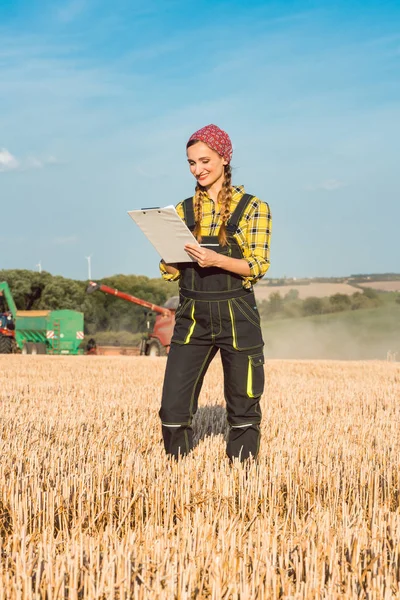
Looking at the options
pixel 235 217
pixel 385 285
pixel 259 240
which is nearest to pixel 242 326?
pixel 259 240

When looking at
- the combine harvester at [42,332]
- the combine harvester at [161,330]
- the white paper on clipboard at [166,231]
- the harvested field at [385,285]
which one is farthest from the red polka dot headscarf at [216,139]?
the harvested field at [385,285]

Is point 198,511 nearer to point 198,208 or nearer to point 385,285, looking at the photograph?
point 198,208

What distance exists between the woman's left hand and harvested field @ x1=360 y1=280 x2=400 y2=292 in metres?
47.4

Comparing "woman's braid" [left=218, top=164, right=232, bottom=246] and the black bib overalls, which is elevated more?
"woman's braid" [left=218, top=164, right=232, bottom=246]

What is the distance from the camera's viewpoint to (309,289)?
53.0 m

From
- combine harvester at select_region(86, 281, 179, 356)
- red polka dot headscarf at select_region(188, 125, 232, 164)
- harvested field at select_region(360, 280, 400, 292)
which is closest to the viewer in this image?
red polka dot headscarf at select_region(188, 125, 232, 164)

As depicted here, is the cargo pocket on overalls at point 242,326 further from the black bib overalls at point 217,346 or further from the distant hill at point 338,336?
the distant hill at point 338,336

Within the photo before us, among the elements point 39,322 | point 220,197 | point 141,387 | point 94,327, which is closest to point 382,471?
point 220,197

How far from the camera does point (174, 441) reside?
17.1 feet

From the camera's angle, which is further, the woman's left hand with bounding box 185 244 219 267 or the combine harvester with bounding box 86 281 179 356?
the combine harvester with bounding box 86 281 179 356

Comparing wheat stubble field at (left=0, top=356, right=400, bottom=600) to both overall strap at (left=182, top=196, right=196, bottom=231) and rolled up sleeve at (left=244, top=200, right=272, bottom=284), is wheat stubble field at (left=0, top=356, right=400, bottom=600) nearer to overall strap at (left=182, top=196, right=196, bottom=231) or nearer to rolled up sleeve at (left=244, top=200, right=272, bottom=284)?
rolled up sleeve at (left=244, top=200, right=272, bottom=284)

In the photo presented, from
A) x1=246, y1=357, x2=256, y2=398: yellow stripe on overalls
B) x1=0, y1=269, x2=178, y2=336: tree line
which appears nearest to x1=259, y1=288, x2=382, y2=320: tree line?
x1=0, y1=269, x2=178, y2=336: tree line

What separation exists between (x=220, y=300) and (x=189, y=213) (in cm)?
63

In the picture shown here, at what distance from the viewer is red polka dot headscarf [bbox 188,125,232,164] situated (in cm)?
493
